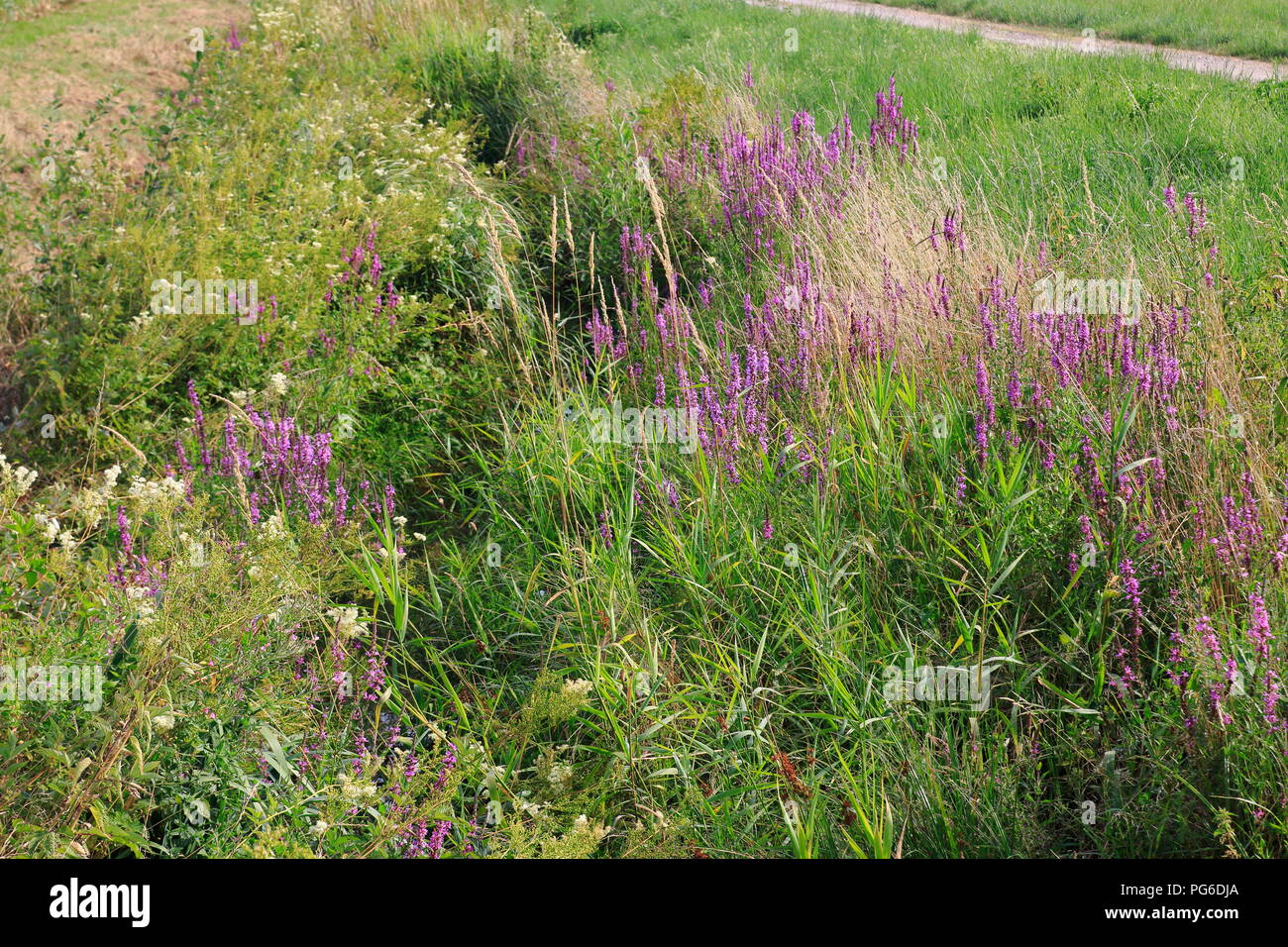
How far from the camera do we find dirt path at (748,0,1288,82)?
8.25 meters

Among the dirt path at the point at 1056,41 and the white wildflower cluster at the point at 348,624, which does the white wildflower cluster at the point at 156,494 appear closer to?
the white wildflower cluster at the point at 348,624

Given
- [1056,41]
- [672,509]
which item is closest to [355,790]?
[672,509]

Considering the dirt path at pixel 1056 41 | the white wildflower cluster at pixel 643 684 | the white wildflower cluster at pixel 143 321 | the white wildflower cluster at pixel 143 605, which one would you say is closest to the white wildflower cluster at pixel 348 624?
the white wildflower cluster at pixel 143 605

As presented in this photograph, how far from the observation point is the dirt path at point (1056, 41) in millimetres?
8250

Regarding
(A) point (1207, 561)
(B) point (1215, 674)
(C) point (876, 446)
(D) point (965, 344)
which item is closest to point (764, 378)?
(C) point (876, 446)

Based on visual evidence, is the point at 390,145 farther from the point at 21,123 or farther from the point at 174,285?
the point at 174,285

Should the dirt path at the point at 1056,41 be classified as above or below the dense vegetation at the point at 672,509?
above

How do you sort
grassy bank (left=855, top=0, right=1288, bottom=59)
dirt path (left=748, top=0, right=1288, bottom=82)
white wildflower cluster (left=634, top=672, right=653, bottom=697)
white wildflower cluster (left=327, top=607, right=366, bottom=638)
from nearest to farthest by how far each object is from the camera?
white wildflower cluster (left=327, top=607, right=366, bottom=638) → white wildflower cluster (left=634, top=672, right=653, bottom=697) → dirt path (left=748, top=0, right=1288, bottom=82) → grassy bank (left=855, top=0, right=1288, bottom=59)

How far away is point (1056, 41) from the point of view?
33.0 feet

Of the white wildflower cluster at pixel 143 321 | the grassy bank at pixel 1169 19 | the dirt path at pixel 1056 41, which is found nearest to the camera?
the white wildflower cluster at pixel 143 321

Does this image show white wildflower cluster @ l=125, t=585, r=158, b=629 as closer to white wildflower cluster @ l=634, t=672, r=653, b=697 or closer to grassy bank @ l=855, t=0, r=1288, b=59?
white wildflower cluster @ l=634, t=672, r=653, b=697

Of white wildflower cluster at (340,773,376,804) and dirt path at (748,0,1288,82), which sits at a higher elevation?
dirt path at (748,0,1288,82)

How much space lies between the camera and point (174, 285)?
4.71 m

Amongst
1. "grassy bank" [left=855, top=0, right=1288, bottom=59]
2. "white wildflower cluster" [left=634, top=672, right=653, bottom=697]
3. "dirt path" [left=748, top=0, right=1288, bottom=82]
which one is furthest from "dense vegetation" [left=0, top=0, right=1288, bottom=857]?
"grassy bank" [left=855, top=0, right=1288, bottom=59]
